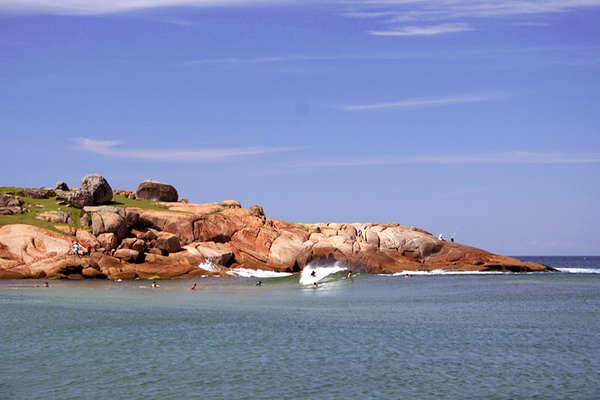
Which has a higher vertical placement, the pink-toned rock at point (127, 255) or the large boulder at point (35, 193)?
the large boulder at point (35, 193)

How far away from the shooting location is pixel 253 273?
8900 centimetres

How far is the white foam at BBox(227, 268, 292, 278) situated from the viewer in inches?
3446

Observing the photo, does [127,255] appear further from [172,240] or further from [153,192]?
[153,192]

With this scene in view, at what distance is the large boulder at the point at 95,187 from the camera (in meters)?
93.1

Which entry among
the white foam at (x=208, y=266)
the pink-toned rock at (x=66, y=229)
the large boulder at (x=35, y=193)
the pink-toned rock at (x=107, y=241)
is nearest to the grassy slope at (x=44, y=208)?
the pink-toned rock at (x=66, y=229)

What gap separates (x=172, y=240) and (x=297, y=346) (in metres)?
57.1

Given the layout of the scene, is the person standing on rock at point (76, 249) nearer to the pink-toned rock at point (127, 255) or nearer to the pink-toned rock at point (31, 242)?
the pink-toned rock at point (31, 242)

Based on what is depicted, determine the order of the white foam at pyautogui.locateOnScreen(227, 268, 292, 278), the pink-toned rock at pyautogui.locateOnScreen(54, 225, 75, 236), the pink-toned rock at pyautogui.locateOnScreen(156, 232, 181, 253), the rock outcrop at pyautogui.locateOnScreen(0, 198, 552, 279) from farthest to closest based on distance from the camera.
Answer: the white foam at pyautogui.locateOnScreen(227, 268, 292, 278)
the pink-toned rock at pyautogui.locateOnScreen(156, 232, 181, 253)
the pink-toned rock at pyautogui.locateOnScreen(54, 225, 75, 236)
the rock outcrop at pyautogui.locateOnScreen(0, 198, 552, 279)

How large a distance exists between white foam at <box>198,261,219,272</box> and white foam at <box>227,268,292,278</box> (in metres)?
1.99

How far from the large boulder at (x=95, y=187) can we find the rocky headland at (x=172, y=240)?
141 millimetres

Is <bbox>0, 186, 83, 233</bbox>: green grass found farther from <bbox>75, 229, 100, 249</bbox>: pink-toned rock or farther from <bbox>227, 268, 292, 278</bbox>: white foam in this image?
<bbox>227, 268, 292, 278</bbox>: white foam

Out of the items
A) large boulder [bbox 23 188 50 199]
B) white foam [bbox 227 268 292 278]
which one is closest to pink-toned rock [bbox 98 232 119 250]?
white foam [bbox 227 268 292 278]

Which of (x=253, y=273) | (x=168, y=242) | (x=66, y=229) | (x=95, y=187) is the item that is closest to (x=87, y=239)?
(x=66, y=229)

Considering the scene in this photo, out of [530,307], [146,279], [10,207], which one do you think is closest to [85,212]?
[10,207]
